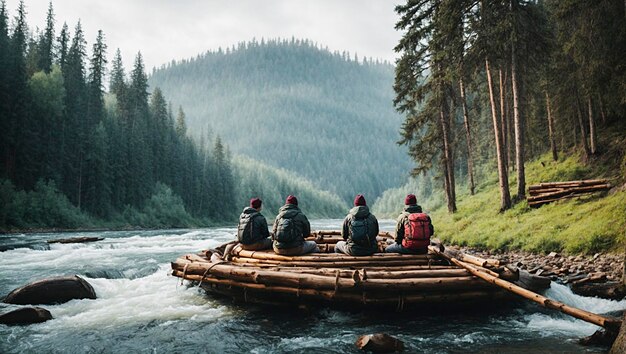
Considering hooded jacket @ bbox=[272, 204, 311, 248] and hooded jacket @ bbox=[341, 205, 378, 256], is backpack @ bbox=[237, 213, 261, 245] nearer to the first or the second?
hooded jacket @ bbox=[272, 204, 311, 248]

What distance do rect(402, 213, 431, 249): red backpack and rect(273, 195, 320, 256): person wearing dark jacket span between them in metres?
2.78

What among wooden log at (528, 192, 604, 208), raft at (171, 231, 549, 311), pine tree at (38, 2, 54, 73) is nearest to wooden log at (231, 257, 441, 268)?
raft at (171, 231, 549, 311)

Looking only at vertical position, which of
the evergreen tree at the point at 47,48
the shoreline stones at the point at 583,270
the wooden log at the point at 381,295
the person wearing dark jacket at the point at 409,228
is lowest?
the shoreline stones at the point at 583,270

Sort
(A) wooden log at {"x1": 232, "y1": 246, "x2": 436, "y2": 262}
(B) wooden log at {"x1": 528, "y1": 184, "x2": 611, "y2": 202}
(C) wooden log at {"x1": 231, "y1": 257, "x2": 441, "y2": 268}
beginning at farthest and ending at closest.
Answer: (B) wooden log at {"x1": 528, "y1": 184, "x2": 611, "y2": 202}, (A) wooden log at {"x1": 232, "y1": 246, "x2": 436, "y2": 262}, (C) wooden log at {"x1": 231, "y1": 257, "x2": 441, "y2": 268}

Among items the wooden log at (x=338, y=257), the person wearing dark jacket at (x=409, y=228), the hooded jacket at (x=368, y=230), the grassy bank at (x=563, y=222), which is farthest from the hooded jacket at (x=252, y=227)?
the grassy bank at (x=563, y=222)

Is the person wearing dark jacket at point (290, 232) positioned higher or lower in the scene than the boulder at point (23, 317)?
higher

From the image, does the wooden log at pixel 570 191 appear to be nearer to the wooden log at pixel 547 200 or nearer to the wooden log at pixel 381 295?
the wooden log at pixel 547 200

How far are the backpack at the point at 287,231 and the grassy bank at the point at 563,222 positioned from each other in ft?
31.5

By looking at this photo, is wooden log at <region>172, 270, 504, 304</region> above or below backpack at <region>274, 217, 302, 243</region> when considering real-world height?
below

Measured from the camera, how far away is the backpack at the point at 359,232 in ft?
33.0

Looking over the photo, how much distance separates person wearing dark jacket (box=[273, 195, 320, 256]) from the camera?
1028 centimetres

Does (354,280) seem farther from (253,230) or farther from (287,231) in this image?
(253,230)

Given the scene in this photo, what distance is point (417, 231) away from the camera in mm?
10227

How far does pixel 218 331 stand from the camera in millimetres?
7715
